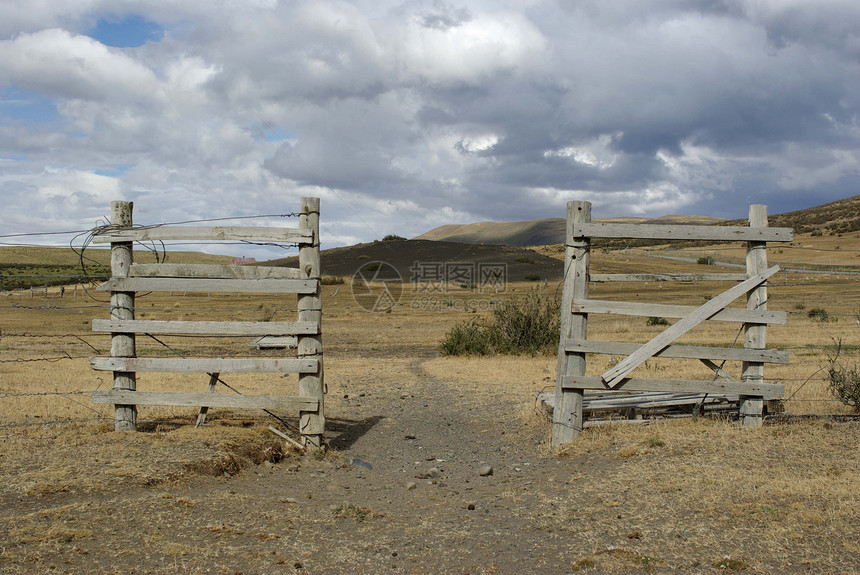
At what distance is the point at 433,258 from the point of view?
66.3 m

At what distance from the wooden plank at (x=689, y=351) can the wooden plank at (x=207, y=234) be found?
345 centimetres

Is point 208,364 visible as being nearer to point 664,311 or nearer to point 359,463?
point 359,463

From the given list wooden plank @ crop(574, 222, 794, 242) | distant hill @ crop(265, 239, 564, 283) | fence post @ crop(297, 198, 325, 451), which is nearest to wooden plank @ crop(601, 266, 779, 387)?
wooden plank @ crop(574, 222, 794, 242)

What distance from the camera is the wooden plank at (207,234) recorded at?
7.63 meters

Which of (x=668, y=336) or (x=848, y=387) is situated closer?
(x=668, y=336)

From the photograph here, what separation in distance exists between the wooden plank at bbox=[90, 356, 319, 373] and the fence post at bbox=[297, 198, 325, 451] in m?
0.15

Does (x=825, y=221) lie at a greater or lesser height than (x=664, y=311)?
greater

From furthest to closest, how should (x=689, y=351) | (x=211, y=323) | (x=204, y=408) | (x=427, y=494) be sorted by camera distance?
(x=204, y=408) → (x=211, y=323) → (x=689, y=351) → (x=427, y=494)

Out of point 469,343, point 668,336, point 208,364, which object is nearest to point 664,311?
point 668,336

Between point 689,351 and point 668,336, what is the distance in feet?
1.19

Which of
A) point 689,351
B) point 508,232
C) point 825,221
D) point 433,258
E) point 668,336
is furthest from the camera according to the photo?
point 508,232

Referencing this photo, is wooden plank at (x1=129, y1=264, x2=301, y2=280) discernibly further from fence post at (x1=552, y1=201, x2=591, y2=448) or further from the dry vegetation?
fence post at (x1=552, y1=201, x2=591, y2=448)

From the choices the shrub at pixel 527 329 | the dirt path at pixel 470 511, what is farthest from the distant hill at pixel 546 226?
the dirt path at pixel 470 511

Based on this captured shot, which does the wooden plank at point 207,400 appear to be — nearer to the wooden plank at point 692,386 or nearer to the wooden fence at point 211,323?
the wooden fence at point 211,323
